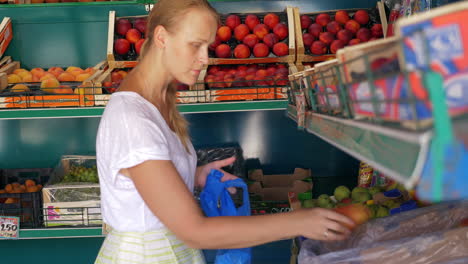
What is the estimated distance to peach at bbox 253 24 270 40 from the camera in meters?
2.72

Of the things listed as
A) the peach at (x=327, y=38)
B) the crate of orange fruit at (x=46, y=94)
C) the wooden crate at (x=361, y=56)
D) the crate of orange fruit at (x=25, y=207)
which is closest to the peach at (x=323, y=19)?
the peach at (x=327, y=38)

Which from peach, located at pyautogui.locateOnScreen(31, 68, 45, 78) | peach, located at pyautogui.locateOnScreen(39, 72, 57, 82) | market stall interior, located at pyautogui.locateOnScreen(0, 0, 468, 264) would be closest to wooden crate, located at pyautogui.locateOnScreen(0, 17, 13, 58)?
market stall interior, located at pyautogui.locateOnScreen(0, 0, 468, 264)

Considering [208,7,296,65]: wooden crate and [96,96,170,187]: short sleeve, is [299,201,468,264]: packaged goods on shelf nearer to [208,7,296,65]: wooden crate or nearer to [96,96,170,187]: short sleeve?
[96,96,170,187]: short sleeve

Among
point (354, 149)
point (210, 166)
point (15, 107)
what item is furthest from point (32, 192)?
point (354, 149)

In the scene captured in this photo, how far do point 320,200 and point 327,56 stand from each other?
0.88m

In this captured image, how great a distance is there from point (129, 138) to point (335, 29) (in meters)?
1.77

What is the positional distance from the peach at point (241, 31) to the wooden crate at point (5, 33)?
129 cm

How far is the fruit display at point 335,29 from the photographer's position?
2648 millimetres

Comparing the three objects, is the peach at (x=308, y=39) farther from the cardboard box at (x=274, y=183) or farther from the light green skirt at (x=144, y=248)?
the light green skirt at (x=144, y=248)

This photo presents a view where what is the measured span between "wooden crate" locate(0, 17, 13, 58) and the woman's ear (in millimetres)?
1678

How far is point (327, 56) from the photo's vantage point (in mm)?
2611

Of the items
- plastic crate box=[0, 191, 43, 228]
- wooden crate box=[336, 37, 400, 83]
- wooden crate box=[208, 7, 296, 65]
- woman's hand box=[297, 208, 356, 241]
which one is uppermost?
wooden crate box=[208, 7, 296, 65]

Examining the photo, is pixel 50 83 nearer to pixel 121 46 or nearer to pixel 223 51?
pixel 121 46

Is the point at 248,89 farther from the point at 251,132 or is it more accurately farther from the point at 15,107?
the point at 15,107
